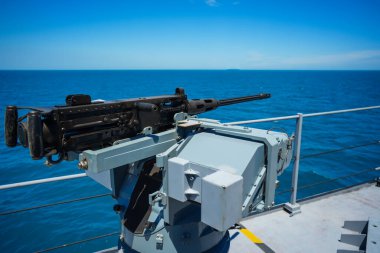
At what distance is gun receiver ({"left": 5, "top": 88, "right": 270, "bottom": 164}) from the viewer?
147 centimetres

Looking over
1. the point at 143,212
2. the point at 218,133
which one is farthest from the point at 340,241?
the point at 143,212

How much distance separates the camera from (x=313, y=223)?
2.97 metres

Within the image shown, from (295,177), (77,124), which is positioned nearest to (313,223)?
(295,177)

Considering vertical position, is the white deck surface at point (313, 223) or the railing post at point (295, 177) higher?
the railing post at point (295, 177)

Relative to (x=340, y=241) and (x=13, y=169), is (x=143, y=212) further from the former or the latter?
(x=13, y=169)

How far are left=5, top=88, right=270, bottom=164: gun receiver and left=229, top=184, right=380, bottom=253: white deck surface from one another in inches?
60.6

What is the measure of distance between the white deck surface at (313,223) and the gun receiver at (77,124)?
5.05 ft

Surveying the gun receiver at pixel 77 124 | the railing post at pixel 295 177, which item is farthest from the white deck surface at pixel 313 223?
the gun receiver at pixel 77 124

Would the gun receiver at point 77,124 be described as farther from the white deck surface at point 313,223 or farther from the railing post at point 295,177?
the railing post at point 295,177

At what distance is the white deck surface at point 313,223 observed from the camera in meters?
2.58

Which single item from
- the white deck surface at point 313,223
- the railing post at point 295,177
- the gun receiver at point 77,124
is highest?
the gun receiver at point 77,124

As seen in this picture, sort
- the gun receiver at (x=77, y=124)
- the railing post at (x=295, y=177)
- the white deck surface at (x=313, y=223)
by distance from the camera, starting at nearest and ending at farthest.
Answer: the gun receiver at (x=77, y=124) < the white deck surface at (x=313, y=223) < the railing post at (x=295, y=177)

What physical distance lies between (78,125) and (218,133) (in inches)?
37.8

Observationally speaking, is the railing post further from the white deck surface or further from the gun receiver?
the gun receiver
